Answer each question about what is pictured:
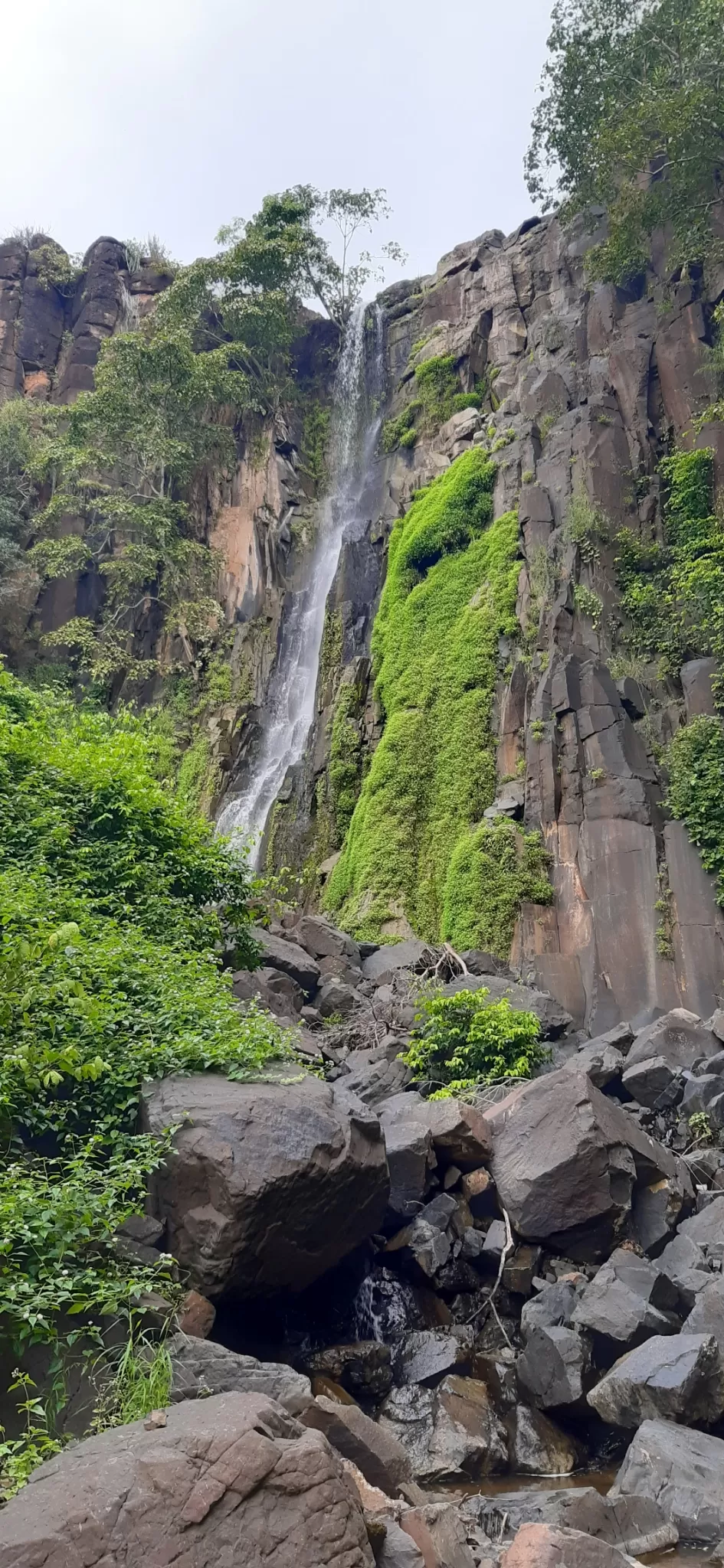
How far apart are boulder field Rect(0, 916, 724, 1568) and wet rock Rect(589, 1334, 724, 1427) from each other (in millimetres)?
15

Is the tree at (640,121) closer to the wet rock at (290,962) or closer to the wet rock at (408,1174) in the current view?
the wet rock at (290,962)

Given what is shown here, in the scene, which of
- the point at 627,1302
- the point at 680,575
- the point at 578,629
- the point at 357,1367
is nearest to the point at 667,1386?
the point at 627,1302

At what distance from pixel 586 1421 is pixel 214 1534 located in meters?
4.29

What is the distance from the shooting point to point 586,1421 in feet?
23.0

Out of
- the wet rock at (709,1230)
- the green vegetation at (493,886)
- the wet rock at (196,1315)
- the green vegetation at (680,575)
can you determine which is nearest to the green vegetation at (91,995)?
the wet rock at (196,1315)

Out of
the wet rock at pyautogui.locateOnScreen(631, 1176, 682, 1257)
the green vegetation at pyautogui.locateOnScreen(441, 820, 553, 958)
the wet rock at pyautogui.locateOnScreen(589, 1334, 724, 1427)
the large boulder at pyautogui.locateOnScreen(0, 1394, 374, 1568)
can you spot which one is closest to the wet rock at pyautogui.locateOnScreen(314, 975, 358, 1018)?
the green vegetation at pyautogui.locateOnScreen(441, 820, 553, 958)

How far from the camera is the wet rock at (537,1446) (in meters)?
6.72

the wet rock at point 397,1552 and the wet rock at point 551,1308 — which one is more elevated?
the wet rock at point 397,1552

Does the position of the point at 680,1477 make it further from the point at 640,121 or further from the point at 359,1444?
the point at 640,121

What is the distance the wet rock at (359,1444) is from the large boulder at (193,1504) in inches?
61.0

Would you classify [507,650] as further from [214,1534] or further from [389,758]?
[214,1534]

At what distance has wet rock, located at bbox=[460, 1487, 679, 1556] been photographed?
5.36 meters

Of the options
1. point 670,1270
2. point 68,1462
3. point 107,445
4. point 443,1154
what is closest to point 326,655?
point 107,445

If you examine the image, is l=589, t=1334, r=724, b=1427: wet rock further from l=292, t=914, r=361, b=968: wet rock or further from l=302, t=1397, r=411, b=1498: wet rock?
l=292, t=914, r=361, b=968: wet rock
